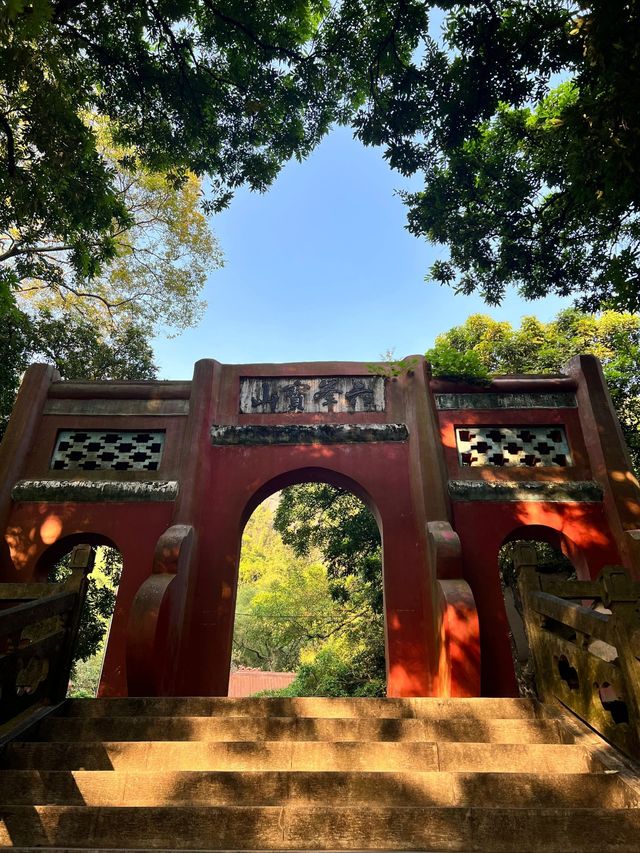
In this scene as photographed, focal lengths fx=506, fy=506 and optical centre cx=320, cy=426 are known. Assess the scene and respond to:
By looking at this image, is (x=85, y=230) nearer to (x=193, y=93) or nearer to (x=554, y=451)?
(x=193, y=93)

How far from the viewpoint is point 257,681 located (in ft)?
74.9

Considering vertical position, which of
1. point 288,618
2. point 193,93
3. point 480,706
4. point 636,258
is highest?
point 193,93

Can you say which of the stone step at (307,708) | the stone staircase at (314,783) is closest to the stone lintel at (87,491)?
the stone step at (307,708)

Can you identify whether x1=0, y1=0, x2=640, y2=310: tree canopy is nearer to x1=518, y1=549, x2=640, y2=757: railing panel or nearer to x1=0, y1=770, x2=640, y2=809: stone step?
x1=518, y1=549, x2=640, y2=757: railing panel

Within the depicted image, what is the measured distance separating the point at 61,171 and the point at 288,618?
18476mm

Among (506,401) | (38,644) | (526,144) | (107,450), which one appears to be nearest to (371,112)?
(526,144)

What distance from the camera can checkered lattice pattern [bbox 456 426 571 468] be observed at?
712 centimetres

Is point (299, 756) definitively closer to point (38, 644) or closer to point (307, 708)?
point (307, 708)

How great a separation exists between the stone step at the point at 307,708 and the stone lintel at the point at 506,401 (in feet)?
13.7

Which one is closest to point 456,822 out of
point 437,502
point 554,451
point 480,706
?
point 480,706

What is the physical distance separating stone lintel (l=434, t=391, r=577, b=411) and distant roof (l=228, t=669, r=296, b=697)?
1932 centimetres

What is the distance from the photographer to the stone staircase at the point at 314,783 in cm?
242

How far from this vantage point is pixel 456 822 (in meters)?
2.46

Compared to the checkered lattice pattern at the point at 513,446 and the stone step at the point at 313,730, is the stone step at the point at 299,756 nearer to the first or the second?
the stone step at the point at 313,730
